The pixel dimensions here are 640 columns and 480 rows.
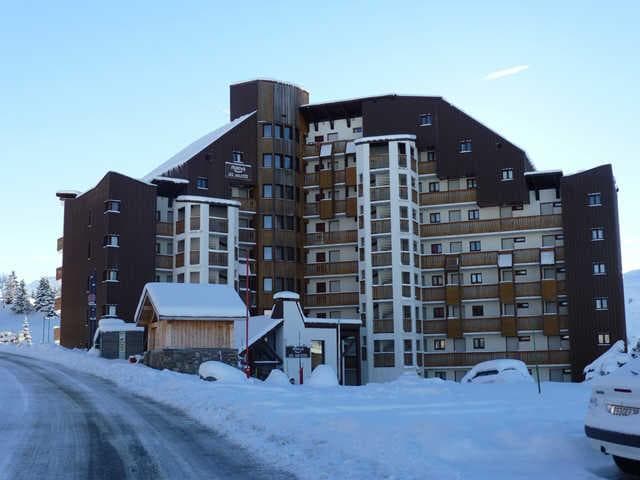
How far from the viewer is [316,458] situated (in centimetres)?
1463

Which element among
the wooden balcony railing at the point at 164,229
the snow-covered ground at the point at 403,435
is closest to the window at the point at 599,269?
the wooden balcony railing at the point at 164,229

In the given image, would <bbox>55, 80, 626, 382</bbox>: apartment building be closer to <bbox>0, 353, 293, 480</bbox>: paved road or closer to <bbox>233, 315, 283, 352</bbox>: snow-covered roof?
<bbox>233, 315, 283, 352</bbox>: snow-covered roof

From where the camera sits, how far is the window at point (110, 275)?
67.1 meters

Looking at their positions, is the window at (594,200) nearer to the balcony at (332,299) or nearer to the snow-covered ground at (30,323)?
the balcony at (332,299)

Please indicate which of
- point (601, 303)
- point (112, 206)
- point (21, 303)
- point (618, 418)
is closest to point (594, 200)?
point (601, 303)

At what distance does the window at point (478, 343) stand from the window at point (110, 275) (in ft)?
110

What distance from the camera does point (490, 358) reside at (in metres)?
71.9

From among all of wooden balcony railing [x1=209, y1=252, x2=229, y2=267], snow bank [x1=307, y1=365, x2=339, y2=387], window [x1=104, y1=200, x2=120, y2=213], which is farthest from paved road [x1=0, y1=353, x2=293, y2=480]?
wooden balcony railing [x1=209, y1=252, x2=229, y2=267]

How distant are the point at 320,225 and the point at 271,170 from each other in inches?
305

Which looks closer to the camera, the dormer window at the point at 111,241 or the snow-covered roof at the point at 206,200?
the dormer window at the point at 111,241

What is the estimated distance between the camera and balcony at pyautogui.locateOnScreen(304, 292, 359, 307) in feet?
254

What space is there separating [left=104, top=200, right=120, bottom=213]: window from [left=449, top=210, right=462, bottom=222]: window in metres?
31.5

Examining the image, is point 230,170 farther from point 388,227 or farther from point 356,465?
point 356,465

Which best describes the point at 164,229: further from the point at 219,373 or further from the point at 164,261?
the point at 219,373
